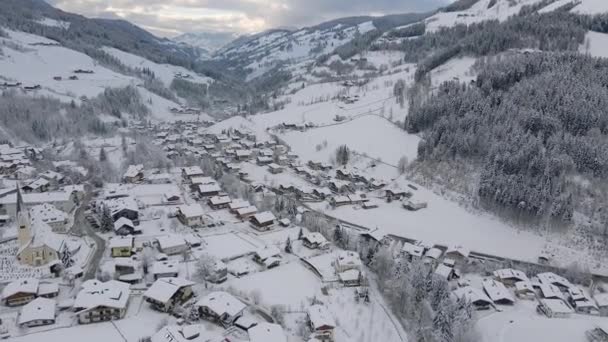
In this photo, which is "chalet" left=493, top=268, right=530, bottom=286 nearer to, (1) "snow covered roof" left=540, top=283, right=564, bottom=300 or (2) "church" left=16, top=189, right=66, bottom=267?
(1) "snow covered roof" left=540, top=283, right=564, bottom=300

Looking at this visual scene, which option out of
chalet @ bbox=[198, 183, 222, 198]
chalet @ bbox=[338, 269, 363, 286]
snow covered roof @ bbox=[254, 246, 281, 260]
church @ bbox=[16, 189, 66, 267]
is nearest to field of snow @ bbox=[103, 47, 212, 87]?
chalet @ bbox=[198, 183, 222, 198]

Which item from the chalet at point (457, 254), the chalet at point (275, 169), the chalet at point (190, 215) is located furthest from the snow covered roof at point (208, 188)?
the chalet at point (457, 254)

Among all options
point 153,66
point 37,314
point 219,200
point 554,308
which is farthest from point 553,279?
point 153,66

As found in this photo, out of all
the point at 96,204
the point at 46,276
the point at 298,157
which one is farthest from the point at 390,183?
the point at 46,276

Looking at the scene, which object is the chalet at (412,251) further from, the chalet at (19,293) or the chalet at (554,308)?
the chalet at (19,293)

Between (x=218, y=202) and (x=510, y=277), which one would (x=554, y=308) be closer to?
(x=510, y=277)

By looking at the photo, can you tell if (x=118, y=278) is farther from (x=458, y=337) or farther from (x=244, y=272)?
(x=458, y=337)
